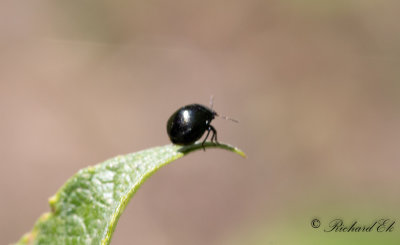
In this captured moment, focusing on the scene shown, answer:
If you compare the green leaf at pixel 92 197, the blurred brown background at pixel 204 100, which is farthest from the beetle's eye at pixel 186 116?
the blurred brown background at pixel 204 100

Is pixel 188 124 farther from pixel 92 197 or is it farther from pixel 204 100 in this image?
pixel 204 100

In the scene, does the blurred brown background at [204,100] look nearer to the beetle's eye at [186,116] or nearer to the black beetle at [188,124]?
the black beetle at [188,124]

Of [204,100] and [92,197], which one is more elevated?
[204,100]

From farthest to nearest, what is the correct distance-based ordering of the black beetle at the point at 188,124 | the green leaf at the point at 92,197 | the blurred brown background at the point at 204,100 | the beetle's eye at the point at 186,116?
the blurred brown background at the point at 204,100 < the beetle's eye at the point at 186,116 < the black beetle at the point at 188,124 < the green leaf at the point at 92,197

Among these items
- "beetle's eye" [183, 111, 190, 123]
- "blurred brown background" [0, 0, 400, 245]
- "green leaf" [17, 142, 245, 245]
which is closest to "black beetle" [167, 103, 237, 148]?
"beetle's eye" [183, 111, 190, 123]

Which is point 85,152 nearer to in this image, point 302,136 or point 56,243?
point 302,136

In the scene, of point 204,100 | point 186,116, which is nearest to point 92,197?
point 186,116

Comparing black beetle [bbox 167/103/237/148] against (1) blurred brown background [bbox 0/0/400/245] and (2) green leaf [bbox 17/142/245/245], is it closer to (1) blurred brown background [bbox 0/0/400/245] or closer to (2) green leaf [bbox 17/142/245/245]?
(2) green leaf [bbox 17/142/245/245]
